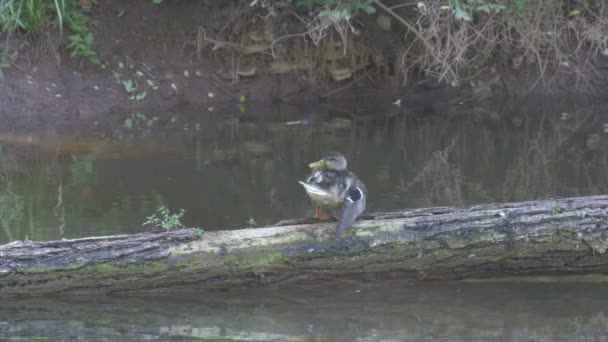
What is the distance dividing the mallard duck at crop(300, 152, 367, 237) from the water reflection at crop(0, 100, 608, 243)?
1.48 metres

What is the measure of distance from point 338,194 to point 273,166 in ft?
11.5

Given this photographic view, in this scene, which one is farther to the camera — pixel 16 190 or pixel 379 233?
pixel 16 190

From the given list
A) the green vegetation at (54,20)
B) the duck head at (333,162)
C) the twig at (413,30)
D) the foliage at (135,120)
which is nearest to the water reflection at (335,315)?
the duck head at (333,162)

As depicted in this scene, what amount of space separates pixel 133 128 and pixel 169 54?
195cm

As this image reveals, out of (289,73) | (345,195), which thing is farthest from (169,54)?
(345,195)

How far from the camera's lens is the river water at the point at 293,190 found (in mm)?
5121

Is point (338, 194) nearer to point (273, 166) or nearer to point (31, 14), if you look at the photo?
point (273, 166)

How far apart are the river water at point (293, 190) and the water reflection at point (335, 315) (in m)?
0.01

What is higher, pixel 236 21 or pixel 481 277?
pixel 236 21

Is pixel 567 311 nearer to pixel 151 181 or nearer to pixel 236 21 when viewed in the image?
pixel 151 181

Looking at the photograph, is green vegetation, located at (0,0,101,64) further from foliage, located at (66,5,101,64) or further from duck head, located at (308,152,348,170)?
duck head, located at (308,152,348,170)

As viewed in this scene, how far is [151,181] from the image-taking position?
8180mm

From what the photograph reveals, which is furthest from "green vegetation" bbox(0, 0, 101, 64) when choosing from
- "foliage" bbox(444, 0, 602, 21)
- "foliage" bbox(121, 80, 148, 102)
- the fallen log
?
the fallen log

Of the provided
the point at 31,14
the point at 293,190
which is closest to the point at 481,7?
the point at 293,190
